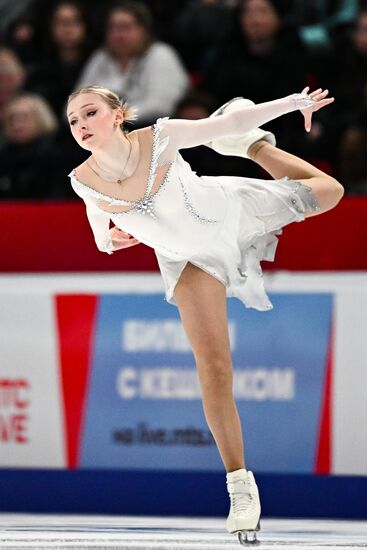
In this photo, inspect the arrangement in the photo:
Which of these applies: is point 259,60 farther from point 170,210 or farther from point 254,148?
point 170,210

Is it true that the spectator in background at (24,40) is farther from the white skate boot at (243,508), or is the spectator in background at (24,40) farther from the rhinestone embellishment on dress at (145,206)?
the white skate boot at (243,508)

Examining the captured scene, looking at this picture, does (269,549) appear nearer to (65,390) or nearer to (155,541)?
(155,541)

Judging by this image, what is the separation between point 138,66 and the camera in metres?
6.59

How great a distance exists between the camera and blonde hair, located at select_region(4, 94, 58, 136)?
21.1 feet

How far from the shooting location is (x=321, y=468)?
5.11 m

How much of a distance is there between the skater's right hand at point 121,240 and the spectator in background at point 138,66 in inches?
95.0

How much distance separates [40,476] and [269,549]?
2.00 metres

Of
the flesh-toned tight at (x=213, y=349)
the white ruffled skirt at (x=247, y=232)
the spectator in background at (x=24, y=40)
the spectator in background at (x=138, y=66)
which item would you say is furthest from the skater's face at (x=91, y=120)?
the spectator in background at (x=24, y=40)

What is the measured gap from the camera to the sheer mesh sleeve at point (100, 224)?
12.7 ft

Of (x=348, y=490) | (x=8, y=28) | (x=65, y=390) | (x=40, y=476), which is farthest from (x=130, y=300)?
(x=8, y=28)

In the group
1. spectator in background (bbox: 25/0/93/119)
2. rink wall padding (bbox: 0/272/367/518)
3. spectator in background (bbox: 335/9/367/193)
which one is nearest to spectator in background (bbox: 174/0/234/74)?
spectator in background (bbox: 25/0/93/119)

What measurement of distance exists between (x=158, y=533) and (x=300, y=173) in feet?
4.41

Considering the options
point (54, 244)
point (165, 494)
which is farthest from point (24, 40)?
point (165, 494)

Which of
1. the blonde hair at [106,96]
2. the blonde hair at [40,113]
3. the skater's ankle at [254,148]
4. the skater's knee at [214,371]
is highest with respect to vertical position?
the blonde hair at [40,113]
